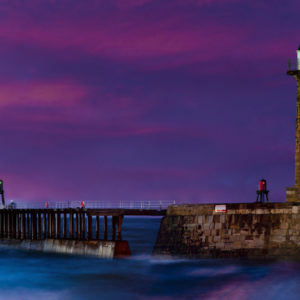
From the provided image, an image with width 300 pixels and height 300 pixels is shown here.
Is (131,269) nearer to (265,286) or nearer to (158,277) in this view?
(158,277)

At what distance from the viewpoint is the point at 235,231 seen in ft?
101

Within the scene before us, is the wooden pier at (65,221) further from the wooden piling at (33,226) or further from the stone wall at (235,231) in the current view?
the stone wall at (235,231)

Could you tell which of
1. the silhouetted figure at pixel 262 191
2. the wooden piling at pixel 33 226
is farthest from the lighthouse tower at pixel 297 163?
the wooden piling at pixel 33 226

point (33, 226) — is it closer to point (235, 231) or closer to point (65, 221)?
point (65, 221)

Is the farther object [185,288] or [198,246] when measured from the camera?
[198,246]

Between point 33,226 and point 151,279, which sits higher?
point 33,226

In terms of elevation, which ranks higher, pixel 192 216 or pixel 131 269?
pixel 192 216

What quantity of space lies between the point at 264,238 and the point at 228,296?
517 centimetres

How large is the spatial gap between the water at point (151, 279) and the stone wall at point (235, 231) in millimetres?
522

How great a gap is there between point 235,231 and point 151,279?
14.4ft

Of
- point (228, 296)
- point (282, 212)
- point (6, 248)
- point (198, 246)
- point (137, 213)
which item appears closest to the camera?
point (228, 296)

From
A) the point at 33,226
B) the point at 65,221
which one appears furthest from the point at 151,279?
the point at 33,226

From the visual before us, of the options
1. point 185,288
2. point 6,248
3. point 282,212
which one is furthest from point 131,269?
point 6,248

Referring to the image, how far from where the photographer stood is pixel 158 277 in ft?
100
